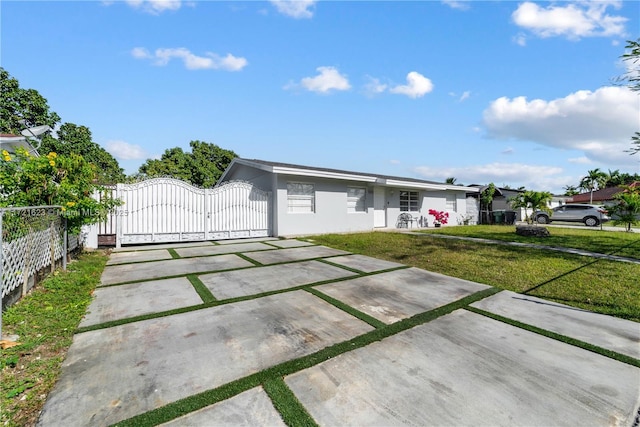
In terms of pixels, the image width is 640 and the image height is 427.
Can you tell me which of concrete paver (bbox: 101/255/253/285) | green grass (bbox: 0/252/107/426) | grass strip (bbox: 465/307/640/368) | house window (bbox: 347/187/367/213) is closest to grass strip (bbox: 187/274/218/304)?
concrete paver (bbox: 101/255/253/285)

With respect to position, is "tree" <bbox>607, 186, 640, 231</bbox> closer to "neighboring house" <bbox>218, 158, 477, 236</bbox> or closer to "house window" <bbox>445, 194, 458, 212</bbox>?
"neighboring house" <bbox>218, 158, 477, 236</bbox>

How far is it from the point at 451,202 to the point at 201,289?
60.8 feet

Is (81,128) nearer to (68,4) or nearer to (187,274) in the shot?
(68,4)

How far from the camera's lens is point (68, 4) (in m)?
6.83

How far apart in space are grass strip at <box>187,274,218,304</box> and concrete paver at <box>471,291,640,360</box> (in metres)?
3.99

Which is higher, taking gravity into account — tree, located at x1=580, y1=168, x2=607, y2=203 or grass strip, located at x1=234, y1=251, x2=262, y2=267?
tree, located at x1=580, y1=168, x2=607, y2=203

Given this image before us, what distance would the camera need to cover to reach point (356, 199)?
557 inches

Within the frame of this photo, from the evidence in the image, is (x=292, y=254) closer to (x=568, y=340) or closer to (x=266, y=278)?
(x=266, y=278)

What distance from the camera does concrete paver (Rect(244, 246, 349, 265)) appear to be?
7027 mm

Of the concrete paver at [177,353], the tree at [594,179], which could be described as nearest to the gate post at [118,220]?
the concrete paver at [177,353]

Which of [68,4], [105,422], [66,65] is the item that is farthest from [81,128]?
[105,422]

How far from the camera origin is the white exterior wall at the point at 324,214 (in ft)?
38.0

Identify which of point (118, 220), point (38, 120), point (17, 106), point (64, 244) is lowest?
point (64, 244)

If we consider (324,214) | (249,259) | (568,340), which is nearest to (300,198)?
(324,214)
